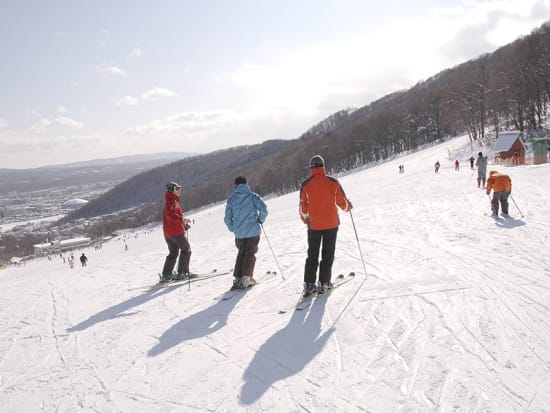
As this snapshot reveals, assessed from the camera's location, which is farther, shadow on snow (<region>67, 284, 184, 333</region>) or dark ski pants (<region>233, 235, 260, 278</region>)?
dark ski pants (<region>233, 235, 260, 278</region>)

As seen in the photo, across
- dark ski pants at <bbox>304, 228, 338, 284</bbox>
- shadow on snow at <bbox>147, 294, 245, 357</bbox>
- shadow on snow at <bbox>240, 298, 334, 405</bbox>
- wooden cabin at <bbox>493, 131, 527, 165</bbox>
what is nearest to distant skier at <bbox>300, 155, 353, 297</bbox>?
dark ski pants at <bbox>304, 228, 338, 284</bbox>

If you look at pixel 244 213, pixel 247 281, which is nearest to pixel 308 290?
pixel 247 281

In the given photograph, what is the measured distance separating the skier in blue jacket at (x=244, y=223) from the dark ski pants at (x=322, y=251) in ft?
3.92

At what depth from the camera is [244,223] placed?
624 centimetres

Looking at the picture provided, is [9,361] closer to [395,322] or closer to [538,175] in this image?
[395,322]

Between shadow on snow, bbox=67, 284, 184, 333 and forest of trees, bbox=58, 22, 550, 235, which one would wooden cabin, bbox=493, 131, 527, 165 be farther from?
shadow on snow, bbox=67, 284, 184, 333

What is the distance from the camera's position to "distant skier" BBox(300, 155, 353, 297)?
526cm

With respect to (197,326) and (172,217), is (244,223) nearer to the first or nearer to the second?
(172,217)

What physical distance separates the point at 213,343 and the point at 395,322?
6.80ft

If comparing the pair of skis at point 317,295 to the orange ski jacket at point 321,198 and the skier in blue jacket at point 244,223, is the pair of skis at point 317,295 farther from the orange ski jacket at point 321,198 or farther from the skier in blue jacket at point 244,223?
the skier in blue jacket at point 244,223

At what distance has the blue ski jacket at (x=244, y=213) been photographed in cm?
624

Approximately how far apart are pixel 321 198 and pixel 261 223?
1483mm

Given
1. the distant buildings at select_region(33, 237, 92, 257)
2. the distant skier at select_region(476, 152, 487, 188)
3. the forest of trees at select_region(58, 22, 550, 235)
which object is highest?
the forest of trees at select_region(58, 22, 550, 235)

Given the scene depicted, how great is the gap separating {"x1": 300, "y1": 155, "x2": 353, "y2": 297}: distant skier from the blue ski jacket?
3.57 feet
